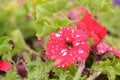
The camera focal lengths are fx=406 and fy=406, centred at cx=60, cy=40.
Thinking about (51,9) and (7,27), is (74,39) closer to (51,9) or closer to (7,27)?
(51,9)

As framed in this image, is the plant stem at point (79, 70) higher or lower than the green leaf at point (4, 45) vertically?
lower

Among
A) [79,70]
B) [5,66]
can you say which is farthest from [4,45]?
[79,70]

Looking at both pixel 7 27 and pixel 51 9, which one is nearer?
pixel 51 9

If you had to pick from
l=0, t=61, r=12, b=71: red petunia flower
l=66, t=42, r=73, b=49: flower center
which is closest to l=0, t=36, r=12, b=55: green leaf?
l=0, t=61, r=12, b=71: red petunia flower

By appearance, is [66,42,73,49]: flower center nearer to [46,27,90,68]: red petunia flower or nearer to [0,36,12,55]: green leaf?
[46,27,90,68]: red petunia flower

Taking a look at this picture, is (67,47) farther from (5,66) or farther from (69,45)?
(5,66)

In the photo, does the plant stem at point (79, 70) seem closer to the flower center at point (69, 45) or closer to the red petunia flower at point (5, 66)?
the flower center at point (69, 45)

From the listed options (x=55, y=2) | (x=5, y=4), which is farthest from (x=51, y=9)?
(x=5, y=4)

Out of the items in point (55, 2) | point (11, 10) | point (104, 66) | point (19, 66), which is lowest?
point (104, 66)

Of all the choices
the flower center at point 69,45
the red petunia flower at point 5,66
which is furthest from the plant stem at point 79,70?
the red petunia flower at point 5,66
